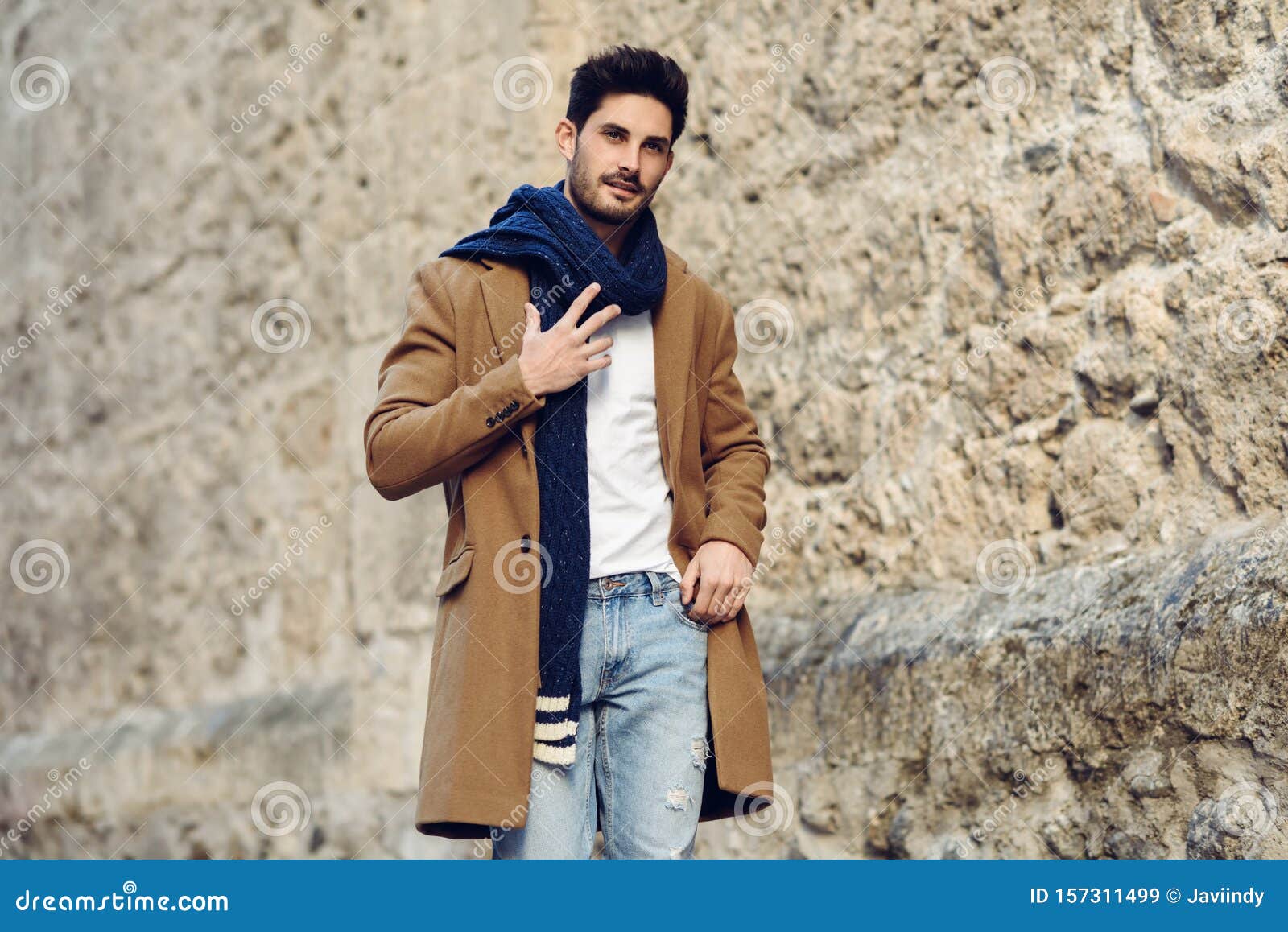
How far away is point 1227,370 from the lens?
2654 millimetres

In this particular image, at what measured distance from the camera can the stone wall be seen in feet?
8.82

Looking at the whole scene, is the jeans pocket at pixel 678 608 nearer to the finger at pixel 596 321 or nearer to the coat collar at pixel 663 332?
the coat collar at pixel 663 332

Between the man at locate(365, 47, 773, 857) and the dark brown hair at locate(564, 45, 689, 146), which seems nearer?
the man at locate(365, 47, 773, 857)

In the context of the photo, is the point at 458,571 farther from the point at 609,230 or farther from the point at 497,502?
the point at 609,230

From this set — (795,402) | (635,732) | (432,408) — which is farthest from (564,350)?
(795,402)

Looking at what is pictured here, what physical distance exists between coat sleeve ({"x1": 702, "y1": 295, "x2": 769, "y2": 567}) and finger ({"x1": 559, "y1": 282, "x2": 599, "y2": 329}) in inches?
12.8

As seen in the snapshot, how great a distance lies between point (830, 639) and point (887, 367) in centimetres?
64

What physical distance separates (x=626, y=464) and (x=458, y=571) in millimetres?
299

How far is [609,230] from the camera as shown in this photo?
7.72ft

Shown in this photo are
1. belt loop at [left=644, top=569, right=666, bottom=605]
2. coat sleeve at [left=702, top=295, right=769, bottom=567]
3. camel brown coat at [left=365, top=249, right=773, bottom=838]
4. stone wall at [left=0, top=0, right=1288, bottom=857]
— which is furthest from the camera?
stone wall at [left=0, top=0, right=1288, bottom=857]

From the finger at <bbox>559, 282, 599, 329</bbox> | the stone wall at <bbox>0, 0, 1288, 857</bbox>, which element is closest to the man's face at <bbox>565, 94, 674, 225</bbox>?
the finger at <bbox>559, 282, 599, 329</bbox>

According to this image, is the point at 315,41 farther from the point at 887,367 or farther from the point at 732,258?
the point at 887,367

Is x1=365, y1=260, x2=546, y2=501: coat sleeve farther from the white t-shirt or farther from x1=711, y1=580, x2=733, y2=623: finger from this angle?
x1=711, y1=580, x2=733, y2=623: finger

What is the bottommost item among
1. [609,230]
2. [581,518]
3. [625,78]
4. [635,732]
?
[635,732]
